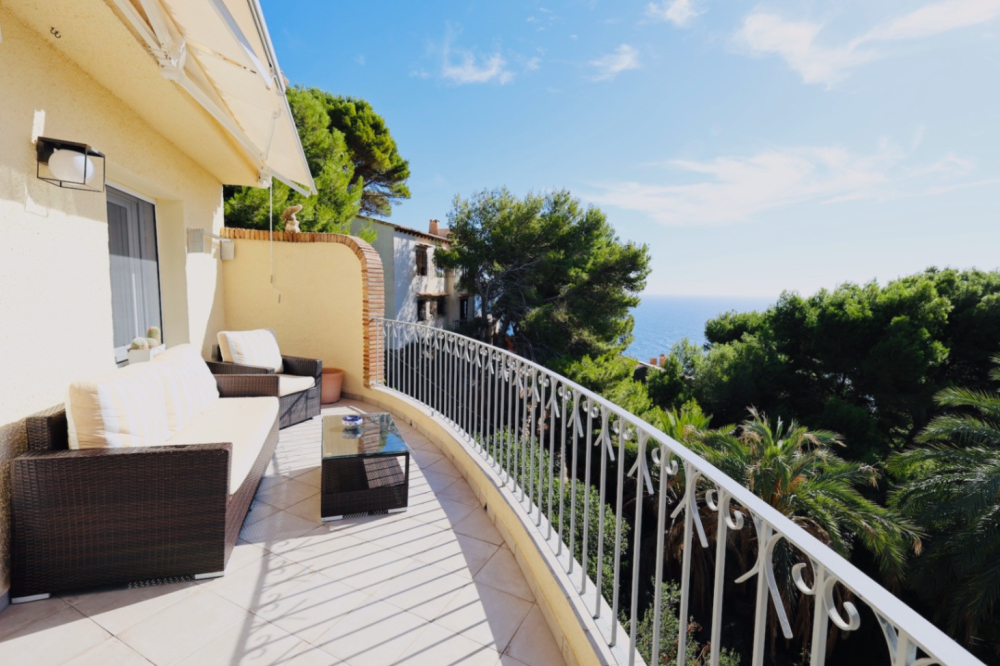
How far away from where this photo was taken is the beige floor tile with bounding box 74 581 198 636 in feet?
6.97

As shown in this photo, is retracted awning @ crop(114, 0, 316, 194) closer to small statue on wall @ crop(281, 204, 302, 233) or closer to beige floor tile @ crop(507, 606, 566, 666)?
small statue on wall @ crop(281, 204, 302, 233)

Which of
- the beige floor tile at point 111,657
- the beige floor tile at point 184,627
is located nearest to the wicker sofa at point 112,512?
the beige floor tile at point 184,627

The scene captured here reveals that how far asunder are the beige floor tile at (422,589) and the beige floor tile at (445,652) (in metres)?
0.15

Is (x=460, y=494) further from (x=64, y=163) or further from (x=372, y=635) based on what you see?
(x=64, y=163)

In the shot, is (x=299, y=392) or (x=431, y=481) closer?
(x=431, y=481)

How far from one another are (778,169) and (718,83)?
20.5 metres

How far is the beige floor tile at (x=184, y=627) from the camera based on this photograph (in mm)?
1968

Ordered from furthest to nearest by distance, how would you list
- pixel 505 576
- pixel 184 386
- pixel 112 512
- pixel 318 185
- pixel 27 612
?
1. pixel 318 185
2. pixel 184 386
3. pixel 505 576
4. pixel 112 512
5. pixel 27 612

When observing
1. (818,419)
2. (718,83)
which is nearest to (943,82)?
(718,83)

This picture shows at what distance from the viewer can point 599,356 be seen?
20.1m

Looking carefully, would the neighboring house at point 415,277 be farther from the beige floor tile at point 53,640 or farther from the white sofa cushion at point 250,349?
the beige floor tile at point 53,640

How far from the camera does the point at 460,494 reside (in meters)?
3.51

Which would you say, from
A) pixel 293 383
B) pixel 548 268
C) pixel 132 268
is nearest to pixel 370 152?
pixel 548 268

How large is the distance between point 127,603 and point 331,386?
154 inches
